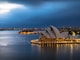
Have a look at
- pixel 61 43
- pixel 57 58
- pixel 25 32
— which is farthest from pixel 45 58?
pixel 25 32

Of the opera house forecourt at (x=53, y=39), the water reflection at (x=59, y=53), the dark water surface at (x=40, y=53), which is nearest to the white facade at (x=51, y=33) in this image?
the opera house forecourt at (x=53, y=39)

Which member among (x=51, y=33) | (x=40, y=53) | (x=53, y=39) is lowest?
(x=40, y=53)

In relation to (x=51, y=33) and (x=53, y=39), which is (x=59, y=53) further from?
(x=51, y=33)

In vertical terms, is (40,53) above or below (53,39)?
below

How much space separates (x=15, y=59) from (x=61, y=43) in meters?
24.3

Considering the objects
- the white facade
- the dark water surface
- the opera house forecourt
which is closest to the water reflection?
the dark water surface

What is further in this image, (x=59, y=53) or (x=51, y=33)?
(x=51, y=33)

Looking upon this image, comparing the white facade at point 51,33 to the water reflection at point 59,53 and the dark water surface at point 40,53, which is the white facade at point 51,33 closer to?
the dark water surface at point 40,53

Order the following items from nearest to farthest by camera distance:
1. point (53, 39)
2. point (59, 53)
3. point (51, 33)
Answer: point (59, 53), point (53, 39), point (51, 33)

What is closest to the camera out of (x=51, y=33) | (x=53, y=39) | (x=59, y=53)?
(x=59, y=53)

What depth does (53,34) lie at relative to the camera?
202 ft

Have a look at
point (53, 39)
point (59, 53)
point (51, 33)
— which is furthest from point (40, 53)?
point (51, 33)

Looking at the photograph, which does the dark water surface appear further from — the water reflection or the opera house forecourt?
the opera house forecourt

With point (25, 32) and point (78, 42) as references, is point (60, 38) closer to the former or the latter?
point (78, 42)
